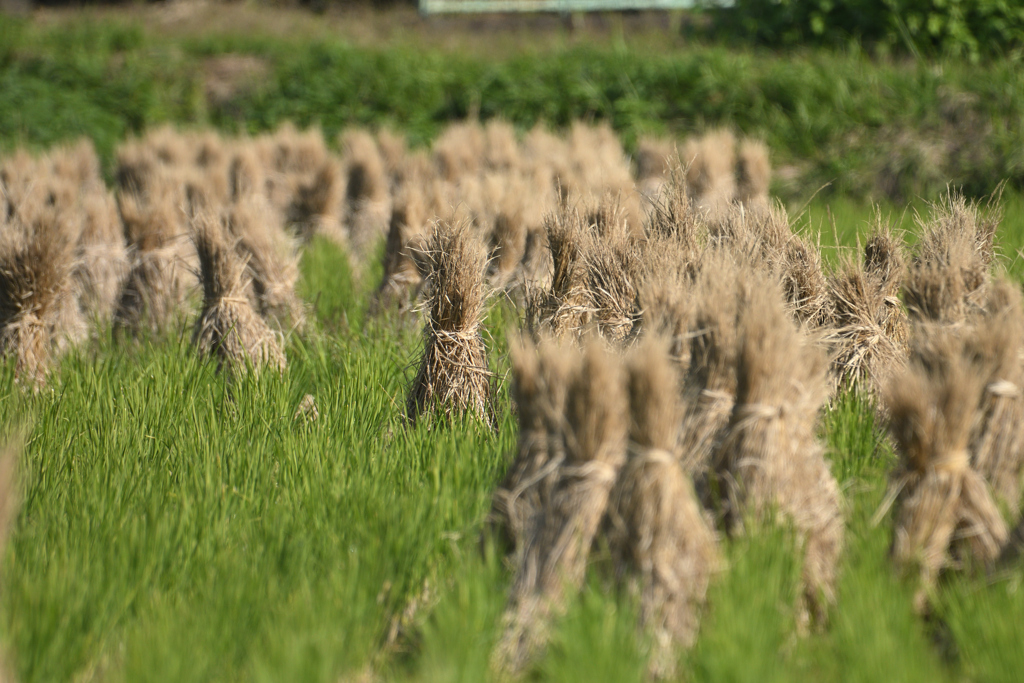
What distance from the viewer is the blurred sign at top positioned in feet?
50.7

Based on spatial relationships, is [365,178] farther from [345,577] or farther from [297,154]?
[345,577]

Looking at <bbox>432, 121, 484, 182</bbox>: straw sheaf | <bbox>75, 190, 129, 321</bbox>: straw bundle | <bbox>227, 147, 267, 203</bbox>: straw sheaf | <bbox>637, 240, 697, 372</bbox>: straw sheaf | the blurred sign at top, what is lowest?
<bbox>75, 190, 129, 321</bbox>: straw bundle

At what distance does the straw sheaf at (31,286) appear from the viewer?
12.5 ft

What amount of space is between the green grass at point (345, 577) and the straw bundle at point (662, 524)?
2.1 inches

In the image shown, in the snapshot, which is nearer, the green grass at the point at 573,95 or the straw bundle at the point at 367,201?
the straw bundle at the point at 367,201

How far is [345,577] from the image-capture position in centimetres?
216

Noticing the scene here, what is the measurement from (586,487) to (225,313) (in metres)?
2.45

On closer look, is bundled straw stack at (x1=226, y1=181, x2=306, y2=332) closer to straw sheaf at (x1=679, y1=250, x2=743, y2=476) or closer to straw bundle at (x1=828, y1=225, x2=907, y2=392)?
straw bundle at (x1=828, y1=225, x2=907, y2=392)

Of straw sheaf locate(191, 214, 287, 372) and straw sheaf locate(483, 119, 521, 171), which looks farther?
straw sheaf locate(483, 119, 521, 171)

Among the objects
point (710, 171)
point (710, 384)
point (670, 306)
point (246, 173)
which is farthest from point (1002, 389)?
point (246, 173)

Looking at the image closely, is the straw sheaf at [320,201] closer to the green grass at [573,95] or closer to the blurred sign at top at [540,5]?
the green grass at [573,95]

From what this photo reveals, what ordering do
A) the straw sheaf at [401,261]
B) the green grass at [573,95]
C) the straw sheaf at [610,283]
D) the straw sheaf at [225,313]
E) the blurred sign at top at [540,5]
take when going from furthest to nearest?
the blurred sign at top at [540,5] < the green grass at [573,95] < the straw sheaf at [401,261] < the straw sheaf at [225,313] < the straw sheaf at [610,283]

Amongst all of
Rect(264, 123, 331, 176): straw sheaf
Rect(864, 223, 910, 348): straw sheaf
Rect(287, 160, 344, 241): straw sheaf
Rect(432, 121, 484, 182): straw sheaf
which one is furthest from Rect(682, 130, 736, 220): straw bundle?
Rect(864, 223, 910, 348): straw sheaf

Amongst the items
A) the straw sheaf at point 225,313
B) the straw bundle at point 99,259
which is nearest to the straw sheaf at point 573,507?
the straw sheaf at point 225,313
